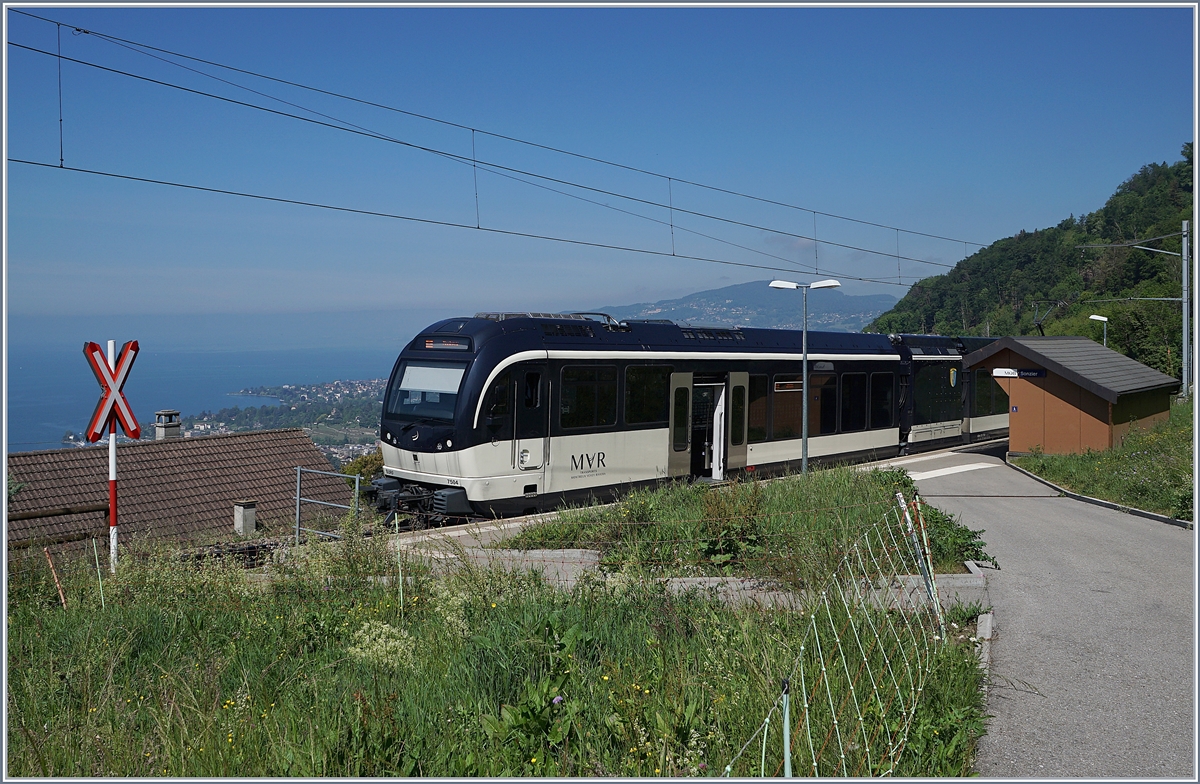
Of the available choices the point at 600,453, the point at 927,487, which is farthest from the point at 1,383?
the point at 927,487

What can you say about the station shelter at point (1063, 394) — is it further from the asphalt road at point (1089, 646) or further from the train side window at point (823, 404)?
the asphalt road at point (1089, 646)

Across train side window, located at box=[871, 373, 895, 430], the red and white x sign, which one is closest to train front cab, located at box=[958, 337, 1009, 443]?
train side window, located at box=[871, 373, 895, 430]

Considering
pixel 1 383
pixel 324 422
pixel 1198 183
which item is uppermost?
pixel 1198 183

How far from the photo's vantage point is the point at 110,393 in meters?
9.96

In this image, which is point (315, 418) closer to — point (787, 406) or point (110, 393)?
point (787, 406)

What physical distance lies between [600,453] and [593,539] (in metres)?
3.62

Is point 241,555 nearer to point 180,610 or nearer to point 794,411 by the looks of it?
point 180,610

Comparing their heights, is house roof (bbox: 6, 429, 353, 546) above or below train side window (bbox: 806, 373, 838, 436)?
below

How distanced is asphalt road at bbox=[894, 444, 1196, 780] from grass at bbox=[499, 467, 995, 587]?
100 cm

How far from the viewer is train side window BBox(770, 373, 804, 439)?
19.0m

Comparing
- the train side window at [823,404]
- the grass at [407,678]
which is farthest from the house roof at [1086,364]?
the grass at [407,678]

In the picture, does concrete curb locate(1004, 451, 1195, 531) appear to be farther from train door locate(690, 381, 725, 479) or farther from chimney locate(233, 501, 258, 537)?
chimney locate(233, 501, 258, 537)

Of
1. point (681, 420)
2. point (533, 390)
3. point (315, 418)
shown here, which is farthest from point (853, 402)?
point (315, 418)

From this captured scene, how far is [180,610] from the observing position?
295 inches
